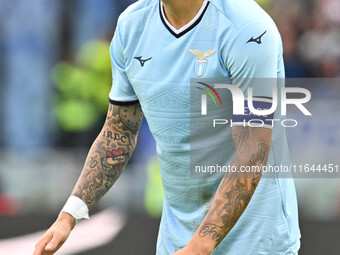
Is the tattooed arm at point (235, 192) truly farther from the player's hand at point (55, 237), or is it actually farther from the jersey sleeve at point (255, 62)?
the player's hand at point (55, 237)

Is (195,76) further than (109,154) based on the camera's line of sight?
No

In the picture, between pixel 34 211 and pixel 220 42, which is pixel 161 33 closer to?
pixel 220 42

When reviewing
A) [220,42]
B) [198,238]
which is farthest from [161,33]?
[198,238]

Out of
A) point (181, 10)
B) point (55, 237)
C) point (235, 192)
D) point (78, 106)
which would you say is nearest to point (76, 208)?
point (55, 237)

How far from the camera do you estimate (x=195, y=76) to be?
2.78 metres

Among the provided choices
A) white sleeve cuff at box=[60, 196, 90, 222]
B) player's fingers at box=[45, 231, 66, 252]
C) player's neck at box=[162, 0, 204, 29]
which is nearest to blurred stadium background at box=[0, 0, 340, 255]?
white sleeve cuff at box=[60, 196, 90, 222]

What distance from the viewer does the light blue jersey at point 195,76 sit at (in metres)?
2.67

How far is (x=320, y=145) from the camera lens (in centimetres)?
590

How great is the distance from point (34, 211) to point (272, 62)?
14.4 feet

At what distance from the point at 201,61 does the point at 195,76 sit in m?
0.06

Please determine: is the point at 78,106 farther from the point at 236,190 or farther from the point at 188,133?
the point at 236,190

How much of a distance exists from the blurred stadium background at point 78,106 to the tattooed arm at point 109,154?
2691mm

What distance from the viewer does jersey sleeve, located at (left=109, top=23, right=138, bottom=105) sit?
3.00m

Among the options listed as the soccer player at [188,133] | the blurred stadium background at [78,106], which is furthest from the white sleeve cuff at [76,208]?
the blurred stadium background at [78,106]
